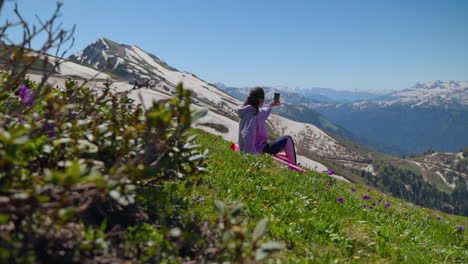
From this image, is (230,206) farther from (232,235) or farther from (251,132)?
(251,132)

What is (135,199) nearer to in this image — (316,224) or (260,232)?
(260,232)

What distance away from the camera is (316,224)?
553cm

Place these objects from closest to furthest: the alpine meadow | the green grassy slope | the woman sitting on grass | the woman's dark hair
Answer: the alpine meadow < the green grassy slope < the woman's dark hair < the woman sitting on grass

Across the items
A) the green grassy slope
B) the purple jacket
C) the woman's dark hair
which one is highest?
the woman's dark hair

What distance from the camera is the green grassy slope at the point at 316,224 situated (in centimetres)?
494

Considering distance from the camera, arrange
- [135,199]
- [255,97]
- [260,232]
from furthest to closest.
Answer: [255,97] → [135,199] → [260,232]

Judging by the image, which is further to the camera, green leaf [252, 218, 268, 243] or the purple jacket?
the purple jacket

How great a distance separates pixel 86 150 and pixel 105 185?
94cm

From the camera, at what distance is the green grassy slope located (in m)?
4.94

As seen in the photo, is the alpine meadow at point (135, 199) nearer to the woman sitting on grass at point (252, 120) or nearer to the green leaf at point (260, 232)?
the green leaf at point (260, 232)

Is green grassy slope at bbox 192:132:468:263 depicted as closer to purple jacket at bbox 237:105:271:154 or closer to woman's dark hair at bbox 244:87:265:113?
purple jacket at bbox 237:105:271:154

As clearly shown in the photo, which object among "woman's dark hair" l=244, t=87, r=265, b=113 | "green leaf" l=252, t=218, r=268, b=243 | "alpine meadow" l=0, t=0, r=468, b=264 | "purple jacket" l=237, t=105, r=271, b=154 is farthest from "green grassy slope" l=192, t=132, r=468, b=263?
"woman's dark hair" l=244, t=87, r=265, b=113

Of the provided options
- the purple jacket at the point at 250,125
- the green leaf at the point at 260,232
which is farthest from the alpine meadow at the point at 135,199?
the purple jacket at the point at 250,125

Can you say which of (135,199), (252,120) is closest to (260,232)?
(135,199)
